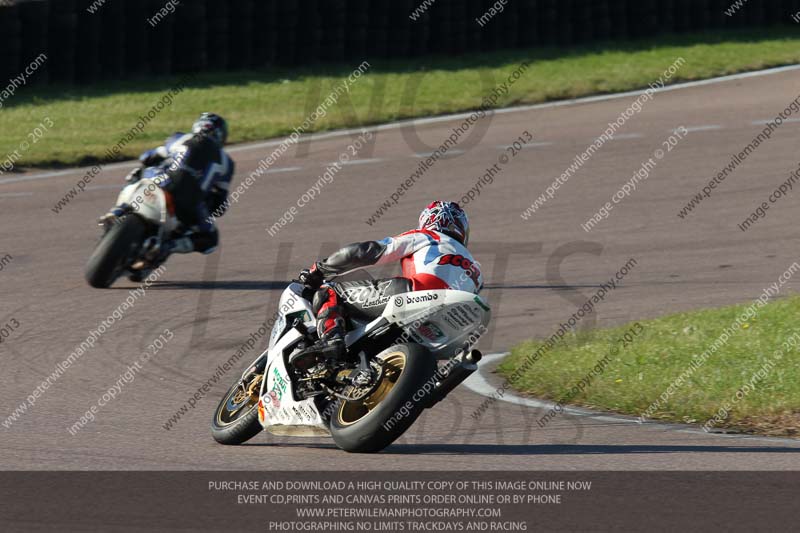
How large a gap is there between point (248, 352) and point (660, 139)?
1049 centimetres

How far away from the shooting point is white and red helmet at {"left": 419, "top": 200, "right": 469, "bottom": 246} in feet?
27.4

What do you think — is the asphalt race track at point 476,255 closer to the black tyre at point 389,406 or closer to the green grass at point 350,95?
the black tyre at point 389,406

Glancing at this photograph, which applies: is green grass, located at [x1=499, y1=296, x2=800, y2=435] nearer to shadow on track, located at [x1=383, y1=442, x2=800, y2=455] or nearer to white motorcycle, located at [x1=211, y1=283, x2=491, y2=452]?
shadow on track, located at [x1=383, y1=442, x2=800, y2=455]

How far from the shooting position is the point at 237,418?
27.5ft

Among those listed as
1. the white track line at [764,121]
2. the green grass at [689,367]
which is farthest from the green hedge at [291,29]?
the green grass at [689,367]

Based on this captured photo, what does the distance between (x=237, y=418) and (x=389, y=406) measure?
1445 millimetres

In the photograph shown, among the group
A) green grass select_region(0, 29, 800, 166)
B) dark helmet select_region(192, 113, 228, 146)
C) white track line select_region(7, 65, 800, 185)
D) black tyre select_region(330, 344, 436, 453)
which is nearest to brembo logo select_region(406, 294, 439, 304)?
black tyre select_region(330, 344, 436, 453)

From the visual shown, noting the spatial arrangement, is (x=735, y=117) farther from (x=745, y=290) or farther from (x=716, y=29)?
(x=745, y=290)

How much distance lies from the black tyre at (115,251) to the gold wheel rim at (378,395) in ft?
19.0

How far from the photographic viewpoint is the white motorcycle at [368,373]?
7375mm

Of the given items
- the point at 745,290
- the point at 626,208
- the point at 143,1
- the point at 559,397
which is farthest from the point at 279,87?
the point at 559,397

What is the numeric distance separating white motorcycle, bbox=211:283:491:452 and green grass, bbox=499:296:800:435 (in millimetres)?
2181
